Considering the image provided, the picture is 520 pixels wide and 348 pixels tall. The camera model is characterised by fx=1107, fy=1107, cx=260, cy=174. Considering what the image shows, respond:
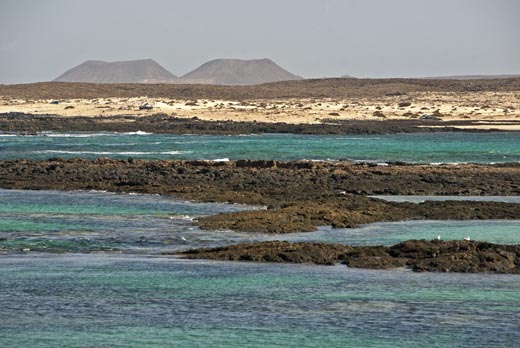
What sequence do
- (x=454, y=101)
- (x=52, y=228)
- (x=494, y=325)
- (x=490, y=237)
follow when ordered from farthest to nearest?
(x=454, y=101), (x=52, y=228), (x=490, y=237), (x=494, y=325)

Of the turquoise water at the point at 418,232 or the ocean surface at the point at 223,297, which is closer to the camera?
the ocean surface at the point at 223,297

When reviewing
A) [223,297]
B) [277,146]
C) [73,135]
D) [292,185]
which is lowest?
[73,135]

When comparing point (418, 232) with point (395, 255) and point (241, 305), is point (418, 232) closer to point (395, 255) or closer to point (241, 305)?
point (395, 255)

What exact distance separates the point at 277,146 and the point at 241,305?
45.3 m

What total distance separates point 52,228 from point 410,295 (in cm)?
1223

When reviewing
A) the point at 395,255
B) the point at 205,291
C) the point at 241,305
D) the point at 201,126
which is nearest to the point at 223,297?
the point at 205,291

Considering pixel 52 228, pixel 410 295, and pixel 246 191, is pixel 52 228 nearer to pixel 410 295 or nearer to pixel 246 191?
pixel 246 191

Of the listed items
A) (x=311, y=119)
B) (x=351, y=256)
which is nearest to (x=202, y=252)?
(x=351, y=256)

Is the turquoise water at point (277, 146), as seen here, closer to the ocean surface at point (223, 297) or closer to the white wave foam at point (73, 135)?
the white wave foam at point (73, 135)

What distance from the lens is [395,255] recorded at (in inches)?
947

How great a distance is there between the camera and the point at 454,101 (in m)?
118

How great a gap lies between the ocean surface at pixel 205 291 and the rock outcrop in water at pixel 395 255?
19.7 inches

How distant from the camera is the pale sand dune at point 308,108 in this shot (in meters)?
95.6

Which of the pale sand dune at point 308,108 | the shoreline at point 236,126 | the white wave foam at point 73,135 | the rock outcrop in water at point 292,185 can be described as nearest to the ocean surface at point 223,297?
the rock outcrop in water at point 292,185
